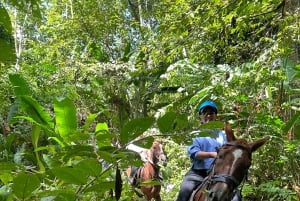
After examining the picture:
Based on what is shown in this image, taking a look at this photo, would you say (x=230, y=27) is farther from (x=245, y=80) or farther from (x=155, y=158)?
(x=155, y=158)

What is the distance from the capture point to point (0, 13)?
2.28 ft

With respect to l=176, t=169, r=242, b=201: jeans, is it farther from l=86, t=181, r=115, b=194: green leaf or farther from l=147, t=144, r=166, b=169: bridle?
l=147, t=144, r=166, b=169: bridle

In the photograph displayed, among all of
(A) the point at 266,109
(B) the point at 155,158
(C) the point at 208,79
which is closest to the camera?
(C) the point at 208,79

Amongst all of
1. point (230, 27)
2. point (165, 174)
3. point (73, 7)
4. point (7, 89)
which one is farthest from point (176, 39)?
point (73, 7)

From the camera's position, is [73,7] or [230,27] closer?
[230,27]

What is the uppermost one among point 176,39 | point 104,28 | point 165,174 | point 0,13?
point 104,28

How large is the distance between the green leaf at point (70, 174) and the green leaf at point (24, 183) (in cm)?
4

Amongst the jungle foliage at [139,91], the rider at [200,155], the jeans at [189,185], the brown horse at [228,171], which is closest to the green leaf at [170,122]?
the jungle foliage at [139,91]

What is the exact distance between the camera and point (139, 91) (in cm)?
1109

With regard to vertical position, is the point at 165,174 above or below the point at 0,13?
below

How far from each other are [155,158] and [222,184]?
17.1 ft

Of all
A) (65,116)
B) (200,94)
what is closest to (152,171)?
(200,94)

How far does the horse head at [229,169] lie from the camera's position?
11.6ft

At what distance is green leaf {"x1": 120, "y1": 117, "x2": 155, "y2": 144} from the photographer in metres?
0.82
